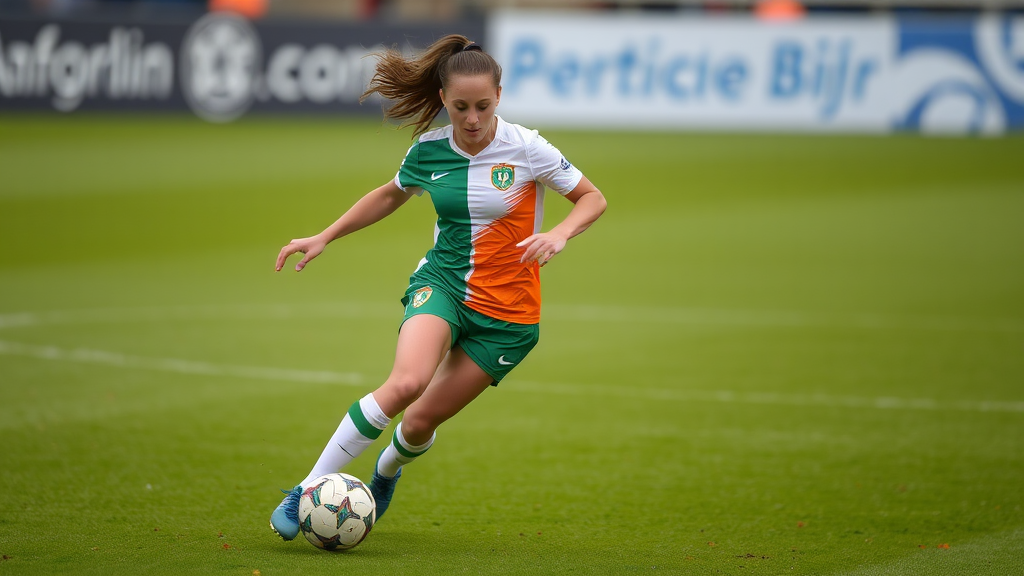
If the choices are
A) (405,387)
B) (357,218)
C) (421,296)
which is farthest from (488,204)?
(405,387)

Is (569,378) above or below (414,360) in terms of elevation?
below

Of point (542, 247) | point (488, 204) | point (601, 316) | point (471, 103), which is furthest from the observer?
point (601, 316)

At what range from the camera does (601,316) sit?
41.1 ft

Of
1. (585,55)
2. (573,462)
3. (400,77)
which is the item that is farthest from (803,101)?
(400,77)

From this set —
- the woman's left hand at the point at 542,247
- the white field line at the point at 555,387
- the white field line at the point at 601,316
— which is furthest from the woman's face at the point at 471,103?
the white field line at the point at 601,316

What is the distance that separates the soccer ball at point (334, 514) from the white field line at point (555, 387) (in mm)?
4158

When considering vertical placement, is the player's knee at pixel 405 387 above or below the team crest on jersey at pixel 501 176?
below

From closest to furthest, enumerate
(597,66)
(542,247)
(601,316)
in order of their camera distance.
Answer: (542,247) → (601,316) → (597,66)

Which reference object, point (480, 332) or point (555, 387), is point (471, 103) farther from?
point (555, 387)

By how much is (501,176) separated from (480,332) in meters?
0.74

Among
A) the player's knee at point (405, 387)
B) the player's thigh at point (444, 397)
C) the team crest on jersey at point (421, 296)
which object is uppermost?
the team crest on jersey at point (421, 296)

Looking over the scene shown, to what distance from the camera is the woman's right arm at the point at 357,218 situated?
→ 576cm

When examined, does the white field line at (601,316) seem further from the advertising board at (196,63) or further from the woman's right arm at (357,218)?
the advertising board at (196,63)

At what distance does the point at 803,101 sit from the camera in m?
22.3
